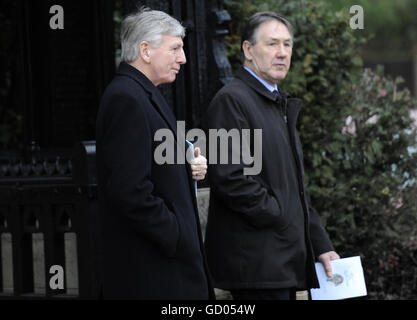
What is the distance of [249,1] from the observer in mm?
6598

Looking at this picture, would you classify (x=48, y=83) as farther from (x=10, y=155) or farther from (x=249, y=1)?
(x=249, y=1)

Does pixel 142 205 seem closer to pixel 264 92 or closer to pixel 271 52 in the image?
pixel 264 92

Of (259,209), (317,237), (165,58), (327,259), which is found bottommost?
(327,259)

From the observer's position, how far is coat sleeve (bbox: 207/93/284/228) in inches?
157

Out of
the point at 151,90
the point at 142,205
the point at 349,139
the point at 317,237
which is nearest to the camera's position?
the point at 142,205

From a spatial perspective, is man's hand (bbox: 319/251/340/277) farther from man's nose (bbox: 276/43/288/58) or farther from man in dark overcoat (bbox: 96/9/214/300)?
man's nose (bbox: 276/43/288/58)

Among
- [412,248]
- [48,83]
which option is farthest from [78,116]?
[412,248]

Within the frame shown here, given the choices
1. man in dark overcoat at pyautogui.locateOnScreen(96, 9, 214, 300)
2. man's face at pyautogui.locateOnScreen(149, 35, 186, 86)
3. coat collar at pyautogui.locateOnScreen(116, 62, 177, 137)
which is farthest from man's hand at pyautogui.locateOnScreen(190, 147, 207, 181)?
man's face at pyautogui.locateOnScreen(149, 35, 186, 86)

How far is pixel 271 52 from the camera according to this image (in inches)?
167

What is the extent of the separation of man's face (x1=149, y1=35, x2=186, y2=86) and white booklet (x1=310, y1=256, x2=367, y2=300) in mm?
1267

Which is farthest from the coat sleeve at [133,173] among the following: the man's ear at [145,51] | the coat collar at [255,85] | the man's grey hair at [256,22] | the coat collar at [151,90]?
the man's grey hair at [256,22]

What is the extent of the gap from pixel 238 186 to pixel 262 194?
0.37 feet

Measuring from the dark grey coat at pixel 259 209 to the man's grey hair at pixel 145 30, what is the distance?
50 centimetres

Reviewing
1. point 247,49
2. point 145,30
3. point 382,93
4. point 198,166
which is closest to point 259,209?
point 198,166
